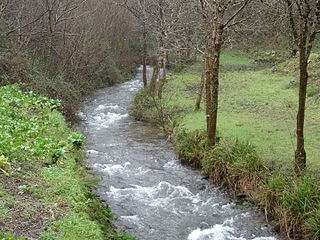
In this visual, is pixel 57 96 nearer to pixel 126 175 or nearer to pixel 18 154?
pixel 126 175

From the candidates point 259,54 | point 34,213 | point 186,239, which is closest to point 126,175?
point 186,239

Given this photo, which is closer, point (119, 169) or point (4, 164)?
point (4, 164)

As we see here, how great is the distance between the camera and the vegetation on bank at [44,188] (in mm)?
7195

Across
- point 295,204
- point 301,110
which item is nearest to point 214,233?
point 295,204

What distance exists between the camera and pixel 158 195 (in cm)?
1301

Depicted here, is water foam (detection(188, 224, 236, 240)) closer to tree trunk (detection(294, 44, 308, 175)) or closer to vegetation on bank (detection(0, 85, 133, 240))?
vegetation on bank (detection(0, 85, 133, 240))

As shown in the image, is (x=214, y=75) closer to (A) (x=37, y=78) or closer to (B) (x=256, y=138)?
(B) (x=256, y=138)

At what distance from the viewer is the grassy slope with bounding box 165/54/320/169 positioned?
15.0 m

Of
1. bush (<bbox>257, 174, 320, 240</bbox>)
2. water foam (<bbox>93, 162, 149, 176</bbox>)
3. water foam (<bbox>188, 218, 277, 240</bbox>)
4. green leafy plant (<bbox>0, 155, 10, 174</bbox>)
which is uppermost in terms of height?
green leafy plant (<bbox>0, 155, 10, 174</bbox>)

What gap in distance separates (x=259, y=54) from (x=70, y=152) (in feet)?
120

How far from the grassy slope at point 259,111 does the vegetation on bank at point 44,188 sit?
6071 mm

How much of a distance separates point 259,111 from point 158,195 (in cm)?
988

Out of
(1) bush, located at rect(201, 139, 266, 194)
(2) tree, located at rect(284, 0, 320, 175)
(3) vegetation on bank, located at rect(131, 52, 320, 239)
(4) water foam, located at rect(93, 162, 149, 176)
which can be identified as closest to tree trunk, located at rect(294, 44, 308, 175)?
(2) tree, located at rect(284, 0, 320, 175)

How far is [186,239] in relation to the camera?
1028 cm
